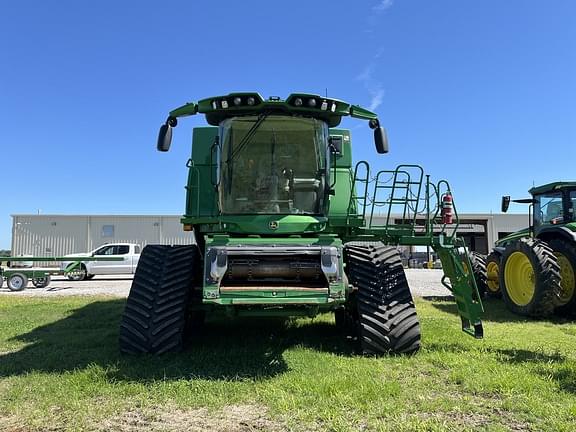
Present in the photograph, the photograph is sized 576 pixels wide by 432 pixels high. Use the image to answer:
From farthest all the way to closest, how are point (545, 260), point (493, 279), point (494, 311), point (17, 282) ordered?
point (17, 282) < point (493, 279) < point (494, 311) < point (545, 260)

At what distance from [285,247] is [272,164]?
55.7 inches

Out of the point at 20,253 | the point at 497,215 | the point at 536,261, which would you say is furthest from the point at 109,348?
the point at 497,215

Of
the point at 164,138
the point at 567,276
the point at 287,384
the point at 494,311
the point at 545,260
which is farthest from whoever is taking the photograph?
the point at 494,311

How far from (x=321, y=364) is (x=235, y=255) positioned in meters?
1.51

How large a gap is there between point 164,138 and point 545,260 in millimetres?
7190

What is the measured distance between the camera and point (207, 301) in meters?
5.16

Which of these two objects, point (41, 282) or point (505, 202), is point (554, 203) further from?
point (41, 282)

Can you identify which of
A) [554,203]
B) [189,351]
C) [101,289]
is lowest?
[101,289]

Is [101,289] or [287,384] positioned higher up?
[287,384]

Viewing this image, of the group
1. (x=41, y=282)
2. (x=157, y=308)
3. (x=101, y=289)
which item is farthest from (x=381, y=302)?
(x=41, y=282)

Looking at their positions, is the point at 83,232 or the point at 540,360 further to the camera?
the point at 83,232

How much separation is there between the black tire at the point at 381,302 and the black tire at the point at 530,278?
13.8ft

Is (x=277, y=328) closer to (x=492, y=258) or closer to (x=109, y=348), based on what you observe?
(x=109, y=348)

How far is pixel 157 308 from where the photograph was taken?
5.64m
